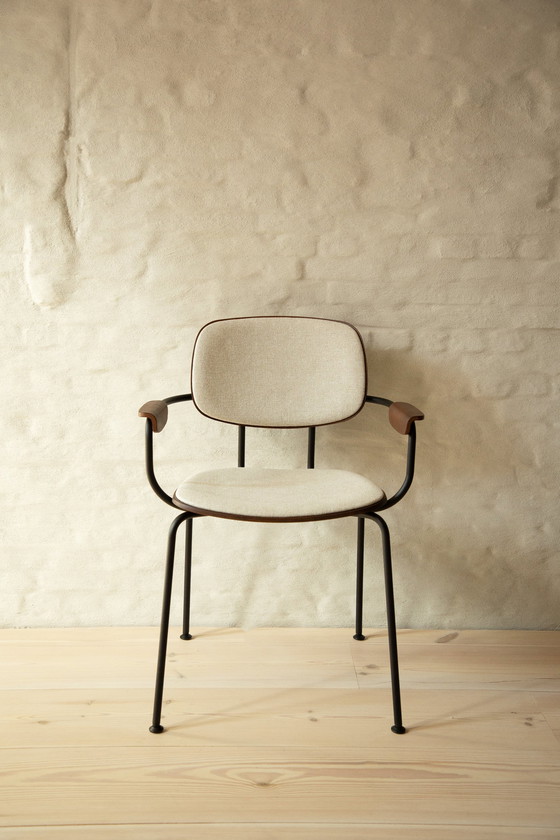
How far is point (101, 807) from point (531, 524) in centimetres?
145

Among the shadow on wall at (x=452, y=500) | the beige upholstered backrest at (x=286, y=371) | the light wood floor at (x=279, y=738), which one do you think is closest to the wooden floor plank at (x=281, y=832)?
the light wood floor at (x=279, y=738)

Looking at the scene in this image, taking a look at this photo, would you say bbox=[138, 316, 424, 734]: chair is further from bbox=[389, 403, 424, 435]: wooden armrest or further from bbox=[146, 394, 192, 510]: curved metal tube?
bbox=[146, 394, 192, 510]: curved metal tube

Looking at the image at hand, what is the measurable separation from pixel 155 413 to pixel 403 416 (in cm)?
61

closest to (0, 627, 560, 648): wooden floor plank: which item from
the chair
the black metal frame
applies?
the black metal frame

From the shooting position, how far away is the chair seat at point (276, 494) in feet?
5.18

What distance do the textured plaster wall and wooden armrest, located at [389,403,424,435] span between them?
293mm

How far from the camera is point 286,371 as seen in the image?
1.97 m

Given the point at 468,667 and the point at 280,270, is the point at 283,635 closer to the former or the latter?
the point at 468,667

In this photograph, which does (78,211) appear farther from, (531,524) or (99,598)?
(531,524)

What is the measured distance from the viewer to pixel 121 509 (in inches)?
83.3

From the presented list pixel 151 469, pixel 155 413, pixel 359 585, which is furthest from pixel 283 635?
pixel 155 413

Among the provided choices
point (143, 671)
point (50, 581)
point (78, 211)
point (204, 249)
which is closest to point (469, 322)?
point (204, 249)

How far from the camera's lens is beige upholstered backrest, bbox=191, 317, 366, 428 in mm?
1944

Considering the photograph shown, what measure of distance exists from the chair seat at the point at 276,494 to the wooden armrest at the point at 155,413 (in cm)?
17
